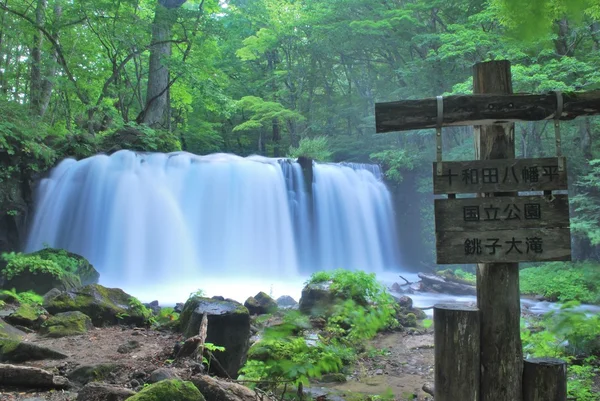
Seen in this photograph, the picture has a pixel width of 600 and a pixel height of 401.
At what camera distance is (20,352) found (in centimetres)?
427

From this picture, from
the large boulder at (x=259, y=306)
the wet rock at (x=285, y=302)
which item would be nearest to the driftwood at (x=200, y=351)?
the large boulder at (x=259, y=306)

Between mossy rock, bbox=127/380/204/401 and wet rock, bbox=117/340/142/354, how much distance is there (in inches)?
91.5

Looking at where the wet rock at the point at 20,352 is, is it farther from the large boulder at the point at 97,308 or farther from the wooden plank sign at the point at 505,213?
the wooden plank sign at the point at 505,213

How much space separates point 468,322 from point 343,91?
22590mm

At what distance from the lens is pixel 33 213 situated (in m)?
12.9

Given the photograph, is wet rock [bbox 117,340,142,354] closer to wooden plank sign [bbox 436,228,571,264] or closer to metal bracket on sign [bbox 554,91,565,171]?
wooden plank sign [bbox 436,228,571,264]

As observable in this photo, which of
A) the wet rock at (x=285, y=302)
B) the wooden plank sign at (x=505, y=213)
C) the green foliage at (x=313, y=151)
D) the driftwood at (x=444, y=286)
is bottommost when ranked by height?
the driftwood at (x=444, y=286)

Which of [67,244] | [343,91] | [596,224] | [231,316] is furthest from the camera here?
[343,91]

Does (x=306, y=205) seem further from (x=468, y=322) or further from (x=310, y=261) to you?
(x=468, y=322)

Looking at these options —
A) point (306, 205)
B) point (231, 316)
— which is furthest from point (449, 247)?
point (306, 205)

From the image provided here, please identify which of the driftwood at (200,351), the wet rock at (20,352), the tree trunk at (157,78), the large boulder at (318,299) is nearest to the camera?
the driftwood at (200,351)

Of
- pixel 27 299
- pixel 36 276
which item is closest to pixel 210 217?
pixel 36 276

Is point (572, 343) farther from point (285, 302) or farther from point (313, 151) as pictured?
point (313, 151)

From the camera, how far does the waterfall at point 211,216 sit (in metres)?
13.0
